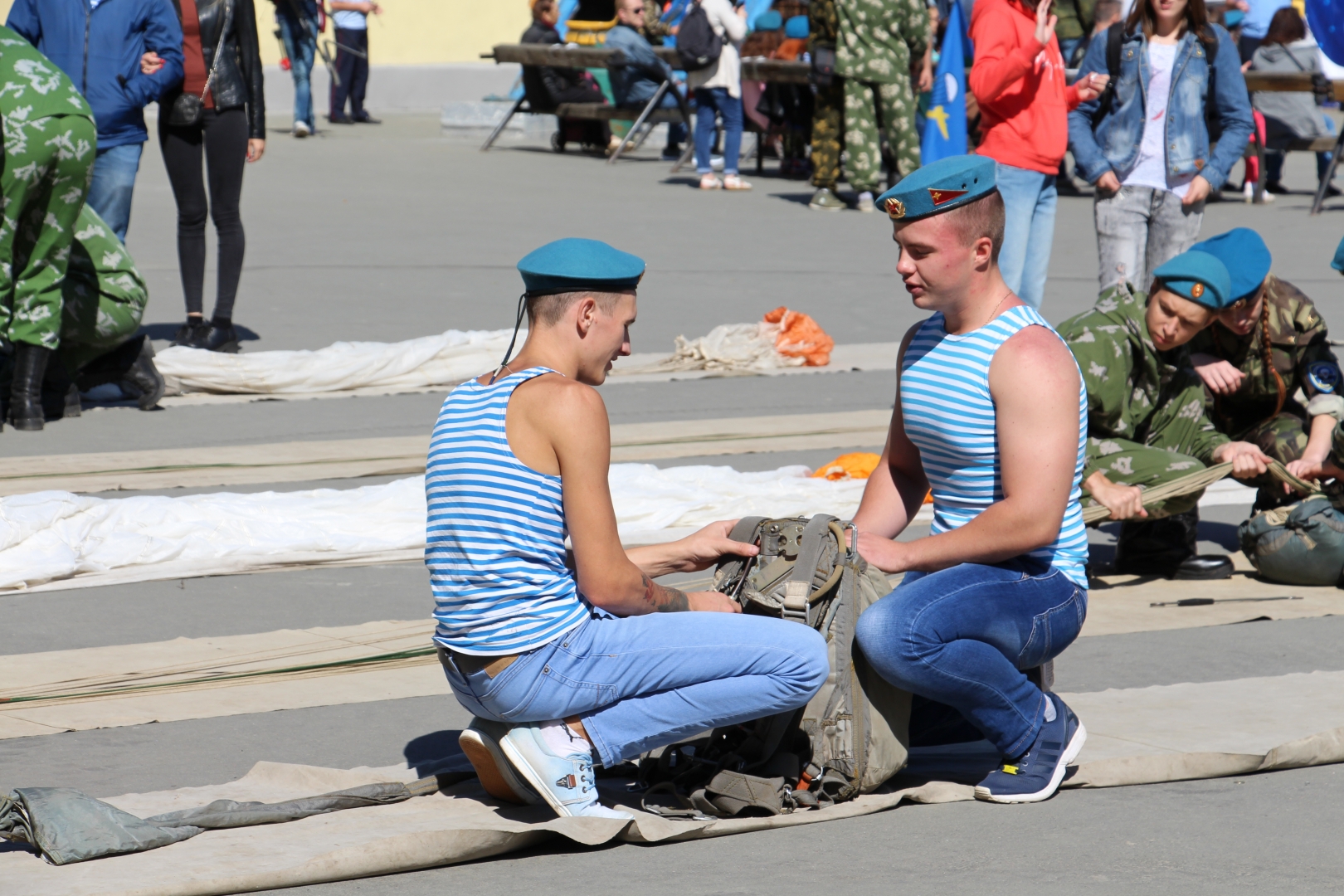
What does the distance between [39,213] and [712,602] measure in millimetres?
4300

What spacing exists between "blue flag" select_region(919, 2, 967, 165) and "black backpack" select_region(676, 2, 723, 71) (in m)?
2.20

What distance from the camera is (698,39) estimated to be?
15508mm

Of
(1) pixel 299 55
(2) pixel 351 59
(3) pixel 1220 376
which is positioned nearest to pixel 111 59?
(3) pixel 1220 376

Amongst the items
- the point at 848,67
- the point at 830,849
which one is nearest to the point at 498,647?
the point at 830,849

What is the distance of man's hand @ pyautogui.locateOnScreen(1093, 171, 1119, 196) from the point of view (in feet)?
25.4

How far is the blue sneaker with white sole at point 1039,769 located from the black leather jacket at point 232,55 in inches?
237

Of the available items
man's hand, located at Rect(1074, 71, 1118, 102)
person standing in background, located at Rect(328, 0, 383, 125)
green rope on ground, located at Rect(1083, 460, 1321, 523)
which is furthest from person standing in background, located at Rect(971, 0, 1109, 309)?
person standing in background, located at Rect(328, 0, 383, 125)

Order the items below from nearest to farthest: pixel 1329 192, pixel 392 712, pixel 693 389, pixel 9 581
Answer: pixel 392 712
pixel 9 581
pixel 693 389
pixel 1329 192

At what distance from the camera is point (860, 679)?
3.55m

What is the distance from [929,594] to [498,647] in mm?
878

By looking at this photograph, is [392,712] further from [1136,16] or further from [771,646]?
[1136,16]

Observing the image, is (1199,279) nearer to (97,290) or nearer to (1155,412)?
(1155,412)

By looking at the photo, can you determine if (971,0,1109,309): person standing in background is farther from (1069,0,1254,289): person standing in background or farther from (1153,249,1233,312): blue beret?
(1153,249,1233,312): blue beret

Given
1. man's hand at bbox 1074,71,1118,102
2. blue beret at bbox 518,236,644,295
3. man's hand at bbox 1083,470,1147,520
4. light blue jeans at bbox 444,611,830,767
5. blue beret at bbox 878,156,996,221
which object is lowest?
man's hand at bbox 1083,470,1147,520
